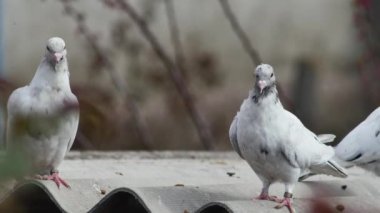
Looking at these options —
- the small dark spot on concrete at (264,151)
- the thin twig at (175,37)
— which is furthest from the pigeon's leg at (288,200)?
the thin twig at (175,37)

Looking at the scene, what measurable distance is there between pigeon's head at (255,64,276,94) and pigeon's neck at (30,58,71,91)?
0.75 metres

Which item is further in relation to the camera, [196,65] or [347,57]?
[347,57]

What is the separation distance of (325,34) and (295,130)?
23.1ft

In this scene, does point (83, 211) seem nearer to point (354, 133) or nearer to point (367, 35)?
point (354, 133)

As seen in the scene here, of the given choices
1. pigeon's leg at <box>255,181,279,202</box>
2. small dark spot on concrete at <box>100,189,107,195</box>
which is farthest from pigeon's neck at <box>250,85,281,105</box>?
small dark spot on concrete at <box>100,189,107,195</box>

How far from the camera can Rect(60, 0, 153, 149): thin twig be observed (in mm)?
8750

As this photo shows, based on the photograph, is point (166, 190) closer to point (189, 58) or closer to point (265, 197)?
point (265, 197)

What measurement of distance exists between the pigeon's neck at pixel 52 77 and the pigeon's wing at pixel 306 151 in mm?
895

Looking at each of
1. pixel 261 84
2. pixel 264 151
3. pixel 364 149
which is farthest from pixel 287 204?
pixel 364 149

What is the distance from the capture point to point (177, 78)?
9.07 m

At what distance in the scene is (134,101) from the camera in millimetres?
9430

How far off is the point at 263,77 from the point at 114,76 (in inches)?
192

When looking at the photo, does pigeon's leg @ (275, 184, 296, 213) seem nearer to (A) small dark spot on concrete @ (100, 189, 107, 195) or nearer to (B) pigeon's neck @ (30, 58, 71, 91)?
(A) small dark spot on concrete @ (100, 189, 107, 195)

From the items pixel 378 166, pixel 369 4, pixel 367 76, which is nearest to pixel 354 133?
pixel 378 166
